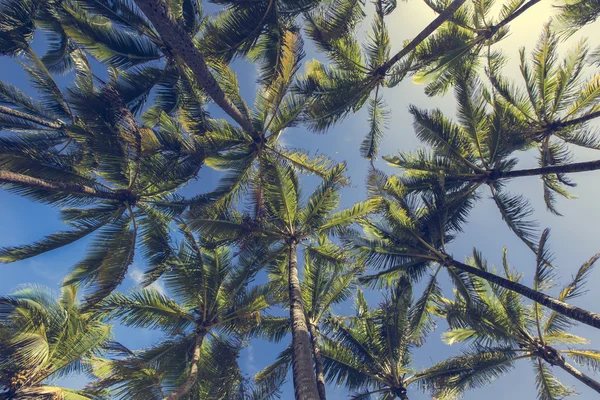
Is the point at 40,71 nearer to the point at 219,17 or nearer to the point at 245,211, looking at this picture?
the point at 219,17

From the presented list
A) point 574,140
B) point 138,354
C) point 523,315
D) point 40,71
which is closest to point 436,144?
point 574,140

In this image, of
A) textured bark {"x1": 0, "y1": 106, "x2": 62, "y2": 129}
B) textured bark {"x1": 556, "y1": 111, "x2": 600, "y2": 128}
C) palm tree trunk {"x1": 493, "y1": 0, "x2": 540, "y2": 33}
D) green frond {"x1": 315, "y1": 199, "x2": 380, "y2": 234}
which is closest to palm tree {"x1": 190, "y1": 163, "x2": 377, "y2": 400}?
green frond {"x1": 315, "y1": 199, "x2": 380, "y2": 234}

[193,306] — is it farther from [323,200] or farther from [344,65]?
[344,65]

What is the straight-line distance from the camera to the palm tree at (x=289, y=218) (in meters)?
10.5

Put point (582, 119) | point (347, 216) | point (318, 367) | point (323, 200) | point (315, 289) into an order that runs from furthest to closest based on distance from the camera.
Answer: point (315, 289), point (347, 216), point (323, 200), point (318, 367), point (582, 119)

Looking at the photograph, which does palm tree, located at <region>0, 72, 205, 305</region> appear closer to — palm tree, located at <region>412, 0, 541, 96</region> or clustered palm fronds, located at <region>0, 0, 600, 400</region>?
clustered palm fronds, located at <region>0, 0, 600, 400</region>

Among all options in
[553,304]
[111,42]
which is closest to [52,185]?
[111,42]

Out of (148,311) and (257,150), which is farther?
(257,150)

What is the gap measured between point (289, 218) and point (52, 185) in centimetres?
628

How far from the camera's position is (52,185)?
845 cm

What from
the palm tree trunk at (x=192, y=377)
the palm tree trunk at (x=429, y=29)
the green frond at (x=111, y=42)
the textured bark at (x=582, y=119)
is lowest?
the palm tree trunk at (x=192, y=377)

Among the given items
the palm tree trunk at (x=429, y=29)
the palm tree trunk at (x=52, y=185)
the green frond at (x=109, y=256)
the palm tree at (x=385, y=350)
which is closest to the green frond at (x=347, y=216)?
the palm tree at (x=385, y=350)

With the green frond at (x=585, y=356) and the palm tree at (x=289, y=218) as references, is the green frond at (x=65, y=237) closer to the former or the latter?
the palm tree at (x=289, y=218)

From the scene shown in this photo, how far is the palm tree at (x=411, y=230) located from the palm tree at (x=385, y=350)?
86 centimetres
